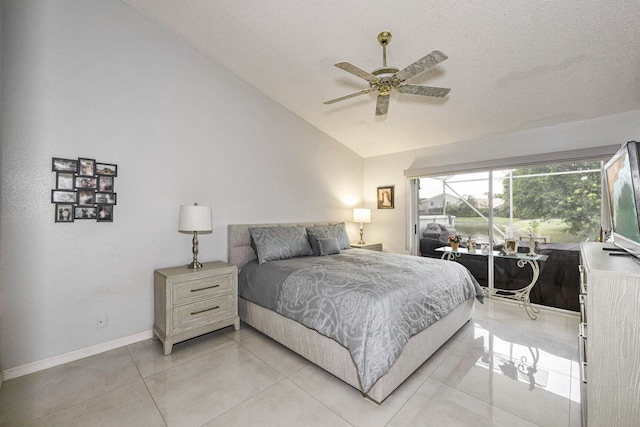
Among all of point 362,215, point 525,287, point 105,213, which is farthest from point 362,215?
point 105,213

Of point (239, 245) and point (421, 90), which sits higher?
point (421, 90)

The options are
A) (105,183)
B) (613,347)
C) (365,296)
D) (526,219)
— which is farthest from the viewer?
(526,219)

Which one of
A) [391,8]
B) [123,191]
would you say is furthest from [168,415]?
[391,8]

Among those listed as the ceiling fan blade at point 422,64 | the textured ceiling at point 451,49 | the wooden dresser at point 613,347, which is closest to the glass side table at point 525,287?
the textured ceiling at point 451,49

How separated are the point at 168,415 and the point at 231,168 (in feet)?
8.36

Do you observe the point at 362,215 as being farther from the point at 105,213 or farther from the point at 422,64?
the point at 105,213

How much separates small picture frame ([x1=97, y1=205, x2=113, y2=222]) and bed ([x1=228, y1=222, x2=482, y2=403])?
122 cm

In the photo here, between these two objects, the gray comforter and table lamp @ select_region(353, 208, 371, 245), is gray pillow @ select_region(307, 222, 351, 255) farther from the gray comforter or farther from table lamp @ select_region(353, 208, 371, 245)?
table lamp @ select_region(353, 208, 371, 245)

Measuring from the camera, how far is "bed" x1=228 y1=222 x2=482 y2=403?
5.93 ft

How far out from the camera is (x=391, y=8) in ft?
7.25

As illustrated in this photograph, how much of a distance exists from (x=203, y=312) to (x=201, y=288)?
24cm

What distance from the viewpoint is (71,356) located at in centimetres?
236

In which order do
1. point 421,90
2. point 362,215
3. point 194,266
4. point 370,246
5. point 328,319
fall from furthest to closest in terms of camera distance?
point 362,215, point 370,246, point 194,266, point 421,90, point 328,319

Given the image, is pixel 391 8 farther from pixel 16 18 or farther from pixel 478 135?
pixel 16 18
